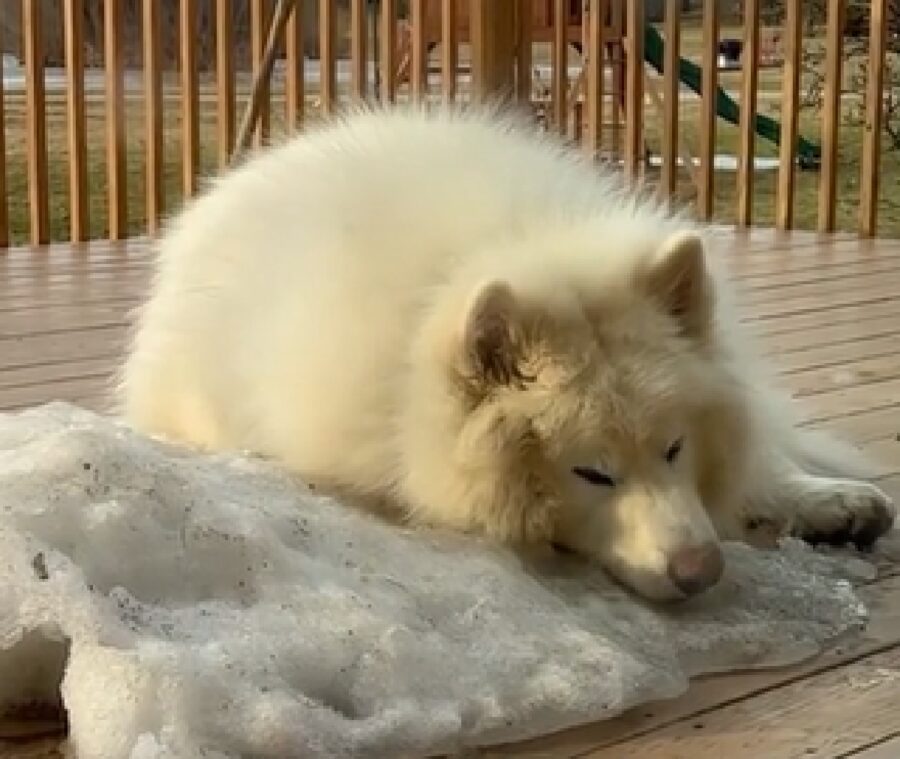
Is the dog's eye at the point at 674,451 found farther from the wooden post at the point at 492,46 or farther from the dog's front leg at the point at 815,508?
the wooden post at the point at 492,46

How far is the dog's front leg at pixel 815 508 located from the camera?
6.13 ft

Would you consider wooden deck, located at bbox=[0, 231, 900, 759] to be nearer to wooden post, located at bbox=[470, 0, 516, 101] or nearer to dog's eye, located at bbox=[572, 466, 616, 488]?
dog's eye, located at bbox=[572, 466, 616, 488]

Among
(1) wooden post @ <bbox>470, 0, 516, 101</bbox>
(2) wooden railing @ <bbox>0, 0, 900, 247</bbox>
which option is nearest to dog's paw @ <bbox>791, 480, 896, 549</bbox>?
(1) wooden post @ <bbox>470, 0, 516, 101</bbox>

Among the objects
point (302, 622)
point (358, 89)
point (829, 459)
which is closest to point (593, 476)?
point (302, 622)

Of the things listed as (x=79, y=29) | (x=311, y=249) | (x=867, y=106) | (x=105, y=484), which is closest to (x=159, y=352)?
(x=311, y=249)

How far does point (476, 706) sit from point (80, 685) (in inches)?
12.6

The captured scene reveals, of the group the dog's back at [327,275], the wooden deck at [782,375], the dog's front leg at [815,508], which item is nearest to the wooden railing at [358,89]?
the wooden deck at [782,375]

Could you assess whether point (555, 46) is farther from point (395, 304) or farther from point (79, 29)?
point (395, 304)

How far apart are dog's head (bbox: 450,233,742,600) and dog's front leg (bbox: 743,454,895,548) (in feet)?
0.80

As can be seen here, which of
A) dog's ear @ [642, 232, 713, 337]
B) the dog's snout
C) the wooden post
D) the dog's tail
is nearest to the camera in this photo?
the dog's snout

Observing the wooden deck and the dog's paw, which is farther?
the dog's paw

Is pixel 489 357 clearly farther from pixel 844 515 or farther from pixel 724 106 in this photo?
pixel 724 106

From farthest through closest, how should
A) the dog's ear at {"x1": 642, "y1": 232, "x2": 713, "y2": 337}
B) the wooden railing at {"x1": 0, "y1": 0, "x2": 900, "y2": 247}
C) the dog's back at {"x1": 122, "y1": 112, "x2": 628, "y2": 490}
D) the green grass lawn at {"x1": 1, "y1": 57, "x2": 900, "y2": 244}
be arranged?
the green grass lawn at {"x1": 1, "y1": 57, "x2": 900, "y2": 244} < the wooden railing at {"x1": 0, "y1": 0, "x2": 900, "y2": 247} < the dog's back at {"x1": 122, "y1": 112, "x2": 628, "y2": 490} < the dog's ear at {"x1": 642, "y1": 232, "x2": 713, "y2": 337}

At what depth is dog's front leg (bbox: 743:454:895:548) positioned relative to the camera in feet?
6.13
